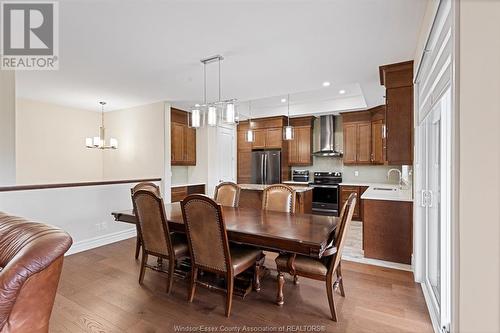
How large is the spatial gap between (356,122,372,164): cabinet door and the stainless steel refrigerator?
1.87m

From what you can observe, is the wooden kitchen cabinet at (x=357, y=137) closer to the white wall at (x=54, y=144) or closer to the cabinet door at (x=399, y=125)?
the cabinet door at (x=399, y=125)

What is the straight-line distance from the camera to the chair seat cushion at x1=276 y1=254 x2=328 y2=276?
6.97 feet

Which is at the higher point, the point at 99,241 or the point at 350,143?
the point at 350,143

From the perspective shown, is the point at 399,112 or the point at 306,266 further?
the point at 399,112

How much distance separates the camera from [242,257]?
2.33 meters

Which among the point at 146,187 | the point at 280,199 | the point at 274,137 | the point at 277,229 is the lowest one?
the point at 277,229

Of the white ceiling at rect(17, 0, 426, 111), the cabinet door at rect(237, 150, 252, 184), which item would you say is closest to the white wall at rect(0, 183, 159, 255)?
the white ceiling at rect(17, 0, 426, 111)

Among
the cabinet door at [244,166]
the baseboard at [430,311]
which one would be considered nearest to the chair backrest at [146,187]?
the cabinet door at [244,166]

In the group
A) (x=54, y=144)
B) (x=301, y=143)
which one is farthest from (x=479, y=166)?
(x=54, y=144)

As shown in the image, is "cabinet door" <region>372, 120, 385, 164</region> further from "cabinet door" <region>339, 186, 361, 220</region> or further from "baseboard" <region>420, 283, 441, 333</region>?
"baseboard" <region>420, 283, 441, 333</region>

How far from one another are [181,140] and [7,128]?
10.0ft

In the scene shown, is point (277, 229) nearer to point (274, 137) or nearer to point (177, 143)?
point (177, 143)

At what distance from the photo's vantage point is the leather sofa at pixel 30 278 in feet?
4.03

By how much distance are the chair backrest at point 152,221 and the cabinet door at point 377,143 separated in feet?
15.4
